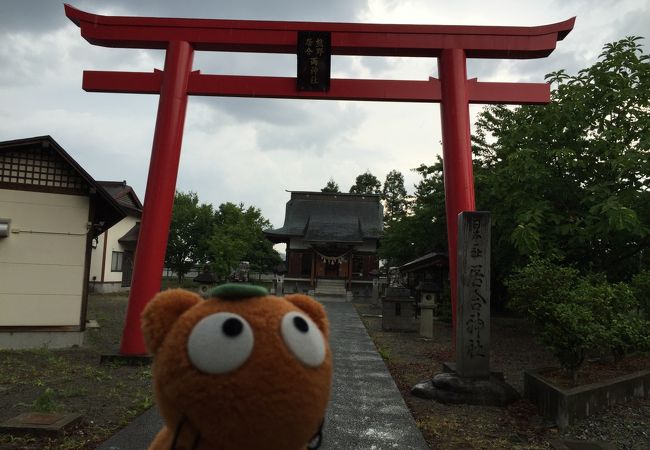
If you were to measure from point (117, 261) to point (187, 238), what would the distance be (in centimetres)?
521

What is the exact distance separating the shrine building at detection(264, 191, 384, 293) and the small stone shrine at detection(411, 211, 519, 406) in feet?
62.9

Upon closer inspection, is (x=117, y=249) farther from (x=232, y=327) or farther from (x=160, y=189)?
(x=232, y=327)

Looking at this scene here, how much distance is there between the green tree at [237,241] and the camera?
26.9m

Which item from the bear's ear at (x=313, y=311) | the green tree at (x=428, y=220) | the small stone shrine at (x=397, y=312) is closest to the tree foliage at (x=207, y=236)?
the green tree at (x=428, y=220)

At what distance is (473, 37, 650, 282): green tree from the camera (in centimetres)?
799

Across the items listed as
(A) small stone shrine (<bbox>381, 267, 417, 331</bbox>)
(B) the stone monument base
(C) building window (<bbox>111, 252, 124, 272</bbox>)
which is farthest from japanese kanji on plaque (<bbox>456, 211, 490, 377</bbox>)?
(C) building window (<bbox>111, 252, 124, 272</bbox>)

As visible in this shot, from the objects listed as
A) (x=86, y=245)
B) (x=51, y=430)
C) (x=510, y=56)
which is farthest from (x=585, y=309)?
(x=86, y=245)

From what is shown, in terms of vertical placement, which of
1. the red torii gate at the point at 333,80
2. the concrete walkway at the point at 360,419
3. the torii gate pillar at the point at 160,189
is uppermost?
the red torii gate at the point at 333,80

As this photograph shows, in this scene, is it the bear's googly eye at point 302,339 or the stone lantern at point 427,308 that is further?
the stone lantern at point 427,308

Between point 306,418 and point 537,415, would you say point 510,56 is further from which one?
point 306,418

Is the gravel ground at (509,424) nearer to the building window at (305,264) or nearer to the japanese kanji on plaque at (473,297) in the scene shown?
the japanese kanji on plaque at (473,297)

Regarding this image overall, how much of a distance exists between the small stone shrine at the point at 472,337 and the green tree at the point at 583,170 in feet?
6.16

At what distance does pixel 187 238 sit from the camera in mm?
29125

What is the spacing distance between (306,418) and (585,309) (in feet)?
16.5
